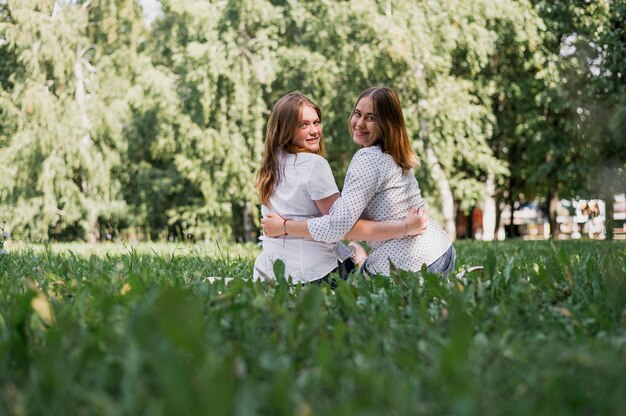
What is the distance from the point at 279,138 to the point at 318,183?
37cm

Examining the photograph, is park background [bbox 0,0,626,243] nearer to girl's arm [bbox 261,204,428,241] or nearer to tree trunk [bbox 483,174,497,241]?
tree trunk [bbox 483,174,497,241]

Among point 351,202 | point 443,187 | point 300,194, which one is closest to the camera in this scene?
point 351,202

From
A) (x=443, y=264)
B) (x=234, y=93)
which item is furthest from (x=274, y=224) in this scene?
(x=234, y=93)

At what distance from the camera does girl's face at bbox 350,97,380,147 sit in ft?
13.6

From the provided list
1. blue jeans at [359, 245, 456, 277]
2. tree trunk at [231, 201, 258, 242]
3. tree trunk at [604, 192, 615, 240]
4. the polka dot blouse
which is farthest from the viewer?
tree trunk at [231, 201, 258, 242]

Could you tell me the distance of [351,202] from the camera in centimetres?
387

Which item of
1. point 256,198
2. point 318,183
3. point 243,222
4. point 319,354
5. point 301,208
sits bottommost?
point 243,222

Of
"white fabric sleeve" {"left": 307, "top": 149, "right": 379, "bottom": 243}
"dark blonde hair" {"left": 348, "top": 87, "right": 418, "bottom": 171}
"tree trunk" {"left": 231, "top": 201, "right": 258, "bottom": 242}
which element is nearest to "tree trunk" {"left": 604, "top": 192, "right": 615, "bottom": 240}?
"dark blonde hair" {"left": 348, "top": 87, "right": 418, "bottom": 171}

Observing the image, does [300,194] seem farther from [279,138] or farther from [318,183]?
[279,138]

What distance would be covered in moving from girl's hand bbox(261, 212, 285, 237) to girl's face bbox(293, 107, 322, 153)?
453 mm

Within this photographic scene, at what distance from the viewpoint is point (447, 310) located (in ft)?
7.40

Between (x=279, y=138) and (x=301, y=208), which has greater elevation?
(x=279, y=138)

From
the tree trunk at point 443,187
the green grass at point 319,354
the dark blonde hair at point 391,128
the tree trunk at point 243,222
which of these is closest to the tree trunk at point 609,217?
the dark blonde hair at point 391,128

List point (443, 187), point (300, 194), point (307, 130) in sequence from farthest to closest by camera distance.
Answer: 1. point (443, 187)
2. point (307, 130)
3. point (300, 194)
